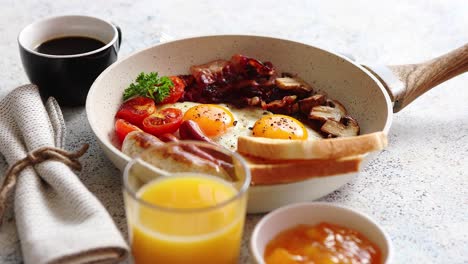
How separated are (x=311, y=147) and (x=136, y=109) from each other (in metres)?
0.95

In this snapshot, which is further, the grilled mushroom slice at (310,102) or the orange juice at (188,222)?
the grilled mushroom slice at (310,102)

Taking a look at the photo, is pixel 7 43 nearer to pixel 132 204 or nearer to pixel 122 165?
pixel 122 165

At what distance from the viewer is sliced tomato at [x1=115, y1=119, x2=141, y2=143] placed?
104 inches

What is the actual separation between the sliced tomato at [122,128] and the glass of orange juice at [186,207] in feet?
1.80

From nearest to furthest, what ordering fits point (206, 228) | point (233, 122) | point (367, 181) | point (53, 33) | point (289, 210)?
point (206, 228)
point (289, 210)
point (367, 181)
point (233, 122)
point (53, 33)

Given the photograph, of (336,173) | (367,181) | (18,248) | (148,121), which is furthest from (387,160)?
(18,248)

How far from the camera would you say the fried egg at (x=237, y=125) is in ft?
9.04

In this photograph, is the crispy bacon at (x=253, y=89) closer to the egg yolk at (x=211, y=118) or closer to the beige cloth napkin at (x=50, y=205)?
the egg yolk at (x=211, y=118)

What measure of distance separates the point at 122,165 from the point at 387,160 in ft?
3.65

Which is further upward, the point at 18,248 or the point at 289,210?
the point at 289,210

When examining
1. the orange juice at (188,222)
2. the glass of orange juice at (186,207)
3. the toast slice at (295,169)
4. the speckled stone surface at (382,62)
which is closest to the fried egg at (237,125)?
the speckled stone surface at (382,62)

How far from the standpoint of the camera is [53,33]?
3.09 meters

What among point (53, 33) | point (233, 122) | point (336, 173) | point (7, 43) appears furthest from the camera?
point (7, 43)

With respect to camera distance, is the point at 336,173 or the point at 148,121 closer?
the point at 336,173
